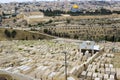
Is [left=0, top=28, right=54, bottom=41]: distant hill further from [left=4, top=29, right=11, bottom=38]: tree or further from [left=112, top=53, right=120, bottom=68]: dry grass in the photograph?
[left=112, top=53, right=120, bottom=68]: dry grass

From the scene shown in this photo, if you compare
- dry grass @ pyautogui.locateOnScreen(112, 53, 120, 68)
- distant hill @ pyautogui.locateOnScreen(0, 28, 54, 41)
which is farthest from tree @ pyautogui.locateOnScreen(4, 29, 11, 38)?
dry grass @ pyautogui.locateOnScreen(112, 53, 120, 68)

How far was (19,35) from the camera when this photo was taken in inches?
1356

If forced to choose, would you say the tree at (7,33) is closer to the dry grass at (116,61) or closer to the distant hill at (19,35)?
the distant hill at (19,35)

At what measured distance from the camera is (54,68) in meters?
15.1

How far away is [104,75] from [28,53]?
7925 mm

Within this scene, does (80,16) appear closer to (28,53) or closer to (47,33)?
(47,33)

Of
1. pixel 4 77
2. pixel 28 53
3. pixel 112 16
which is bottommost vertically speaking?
pixel 112 16

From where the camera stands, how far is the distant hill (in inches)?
1315

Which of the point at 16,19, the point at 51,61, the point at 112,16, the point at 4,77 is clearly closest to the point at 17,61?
the point at 51,61

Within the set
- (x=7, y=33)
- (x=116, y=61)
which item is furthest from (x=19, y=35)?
(x=116, y=61)

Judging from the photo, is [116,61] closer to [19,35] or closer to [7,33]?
[19,35]

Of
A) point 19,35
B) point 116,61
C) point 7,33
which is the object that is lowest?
point 19,35

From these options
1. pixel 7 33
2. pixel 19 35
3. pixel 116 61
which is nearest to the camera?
pixel 116 61

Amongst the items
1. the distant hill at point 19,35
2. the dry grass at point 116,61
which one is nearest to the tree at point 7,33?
the distant hill at point 19,35
